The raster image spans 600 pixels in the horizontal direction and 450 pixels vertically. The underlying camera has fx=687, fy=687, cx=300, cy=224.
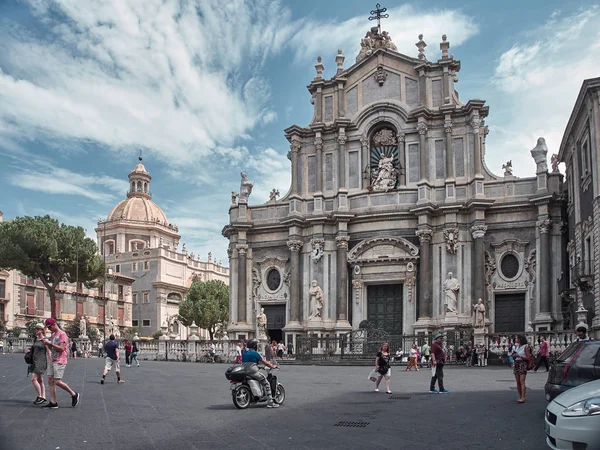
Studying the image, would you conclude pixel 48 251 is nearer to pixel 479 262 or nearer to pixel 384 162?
pixel 384 162

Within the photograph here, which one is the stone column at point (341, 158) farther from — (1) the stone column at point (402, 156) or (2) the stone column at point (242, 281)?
(2) the stone column at point (242, 281)

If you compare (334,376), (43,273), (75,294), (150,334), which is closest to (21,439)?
(334,376)

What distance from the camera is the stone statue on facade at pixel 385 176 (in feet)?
131

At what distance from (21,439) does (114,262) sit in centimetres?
8198

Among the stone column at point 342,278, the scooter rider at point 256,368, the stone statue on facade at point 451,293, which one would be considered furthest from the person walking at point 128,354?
the scooter rider at point 256,368

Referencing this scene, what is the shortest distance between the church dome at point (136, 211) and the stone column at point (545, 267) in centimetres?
7118

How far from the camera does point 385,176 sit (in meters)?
40.0

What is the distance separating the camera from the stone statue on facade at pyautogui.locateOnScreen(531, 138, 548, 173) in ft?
119

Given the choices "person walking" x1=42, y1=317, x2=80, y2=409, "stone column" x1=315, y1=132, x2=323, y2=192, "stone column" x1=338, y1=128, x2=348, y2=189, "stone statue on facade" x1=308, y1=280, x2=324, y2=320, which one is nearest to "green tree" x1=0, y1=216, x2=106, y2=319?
"stone statue on facade" x1=308, y1=280, x2=324, y2=320

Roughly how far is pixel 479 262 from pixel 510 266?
2.03m

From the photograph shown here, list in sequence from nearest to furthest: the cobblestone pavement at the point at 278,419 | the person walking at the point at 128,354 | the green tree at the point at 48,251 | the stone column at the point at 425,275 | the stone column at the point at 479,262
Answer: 1. the cobblestone pavement at the point at 278,419
2. the person walking at the point at 128,354
3. the stone column at the point at 479,262
4. the stone column at the point at 425,275
5. the green tree at the point at 48,251

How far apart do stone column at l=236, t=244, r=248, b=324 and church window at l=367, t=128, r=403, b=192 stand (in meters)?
8.98

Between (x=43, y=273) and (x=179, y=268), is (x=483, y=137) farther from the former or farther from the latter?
(x=179, y=268)

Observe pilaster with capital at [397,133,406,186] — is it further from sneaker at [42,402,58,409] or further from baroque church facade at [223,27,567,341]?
sneaker at [42,402,58,409]
